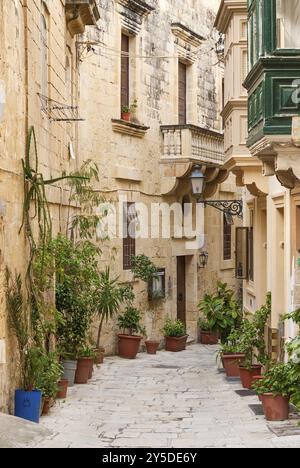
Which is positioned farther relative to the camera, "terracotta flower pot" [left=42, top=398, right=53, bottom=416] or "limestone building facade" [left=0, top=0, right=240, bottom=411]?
"terracotta flower pot" [left=42, top=398, right=53, bottom=416]

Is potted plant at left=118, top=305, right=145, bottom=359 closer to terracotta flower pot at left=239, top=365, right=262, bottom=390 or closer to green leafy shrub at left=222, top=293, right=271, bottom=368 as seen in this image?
green leafy shrub at left=222, top=293, right=271, bottom=368

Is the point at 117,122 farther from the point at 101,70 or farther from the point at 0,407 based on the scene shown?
the point at 0,407

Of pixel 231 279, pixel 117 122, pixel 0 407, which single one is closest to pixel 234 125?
pixel 117 122

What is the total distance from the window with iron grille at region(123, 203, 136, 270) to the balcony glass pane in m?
9.35

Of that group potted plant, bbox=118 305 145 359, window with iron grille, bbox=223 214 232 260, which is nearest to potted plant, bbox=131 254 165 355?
potted plant, bbox=118 305 145 359

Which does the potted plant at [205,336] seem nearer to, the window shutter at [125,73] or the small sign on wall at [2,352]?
the window shutter at [125,73]

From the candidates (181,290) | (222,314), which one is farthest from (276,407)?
(181,290)

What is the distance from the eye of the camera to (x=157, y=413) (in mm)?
12227

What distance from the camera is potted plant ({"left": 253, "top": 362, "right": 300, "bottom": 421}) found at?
10.4 metres

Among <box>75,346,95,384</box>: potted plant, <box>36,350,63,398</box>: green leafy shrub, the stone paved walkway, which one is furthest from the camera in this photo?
<box>75,346,95,384</box>: potted plant

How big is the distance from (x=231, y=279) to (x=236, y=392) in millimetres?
12194

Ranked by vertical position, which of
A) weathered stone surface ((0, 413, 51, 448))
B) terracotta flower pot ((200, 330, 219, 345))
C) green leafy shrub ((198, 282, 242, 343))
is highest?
green leafy shrub ((198, 282, 242, 343))

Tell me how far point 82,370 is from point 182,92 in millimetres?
10579
